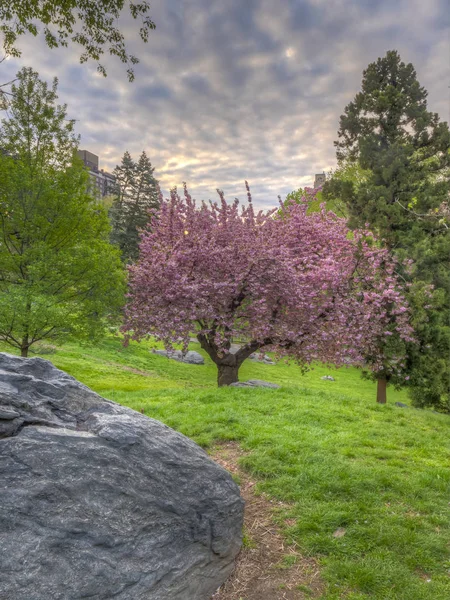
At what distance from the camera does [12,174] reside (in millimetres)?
10344

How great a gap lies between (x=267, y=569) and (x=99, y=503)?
2.36m

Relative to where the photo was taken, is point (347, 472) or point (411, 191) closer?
point (347, 472)

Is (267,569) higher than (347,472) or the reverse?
the reverse

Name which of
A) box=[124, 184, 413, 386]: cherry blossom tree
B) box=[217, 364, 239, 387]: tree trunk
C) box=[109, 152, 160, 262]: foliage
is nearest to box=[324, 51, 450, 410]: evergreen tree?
box=[124, 184, 413, 386]: cherry blossom tree

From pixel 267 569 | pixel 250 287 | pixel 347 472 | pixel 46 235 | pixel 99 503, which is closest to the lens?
pixel 99 503

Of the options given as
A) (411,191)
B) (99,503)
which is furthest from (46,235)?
(411,191)

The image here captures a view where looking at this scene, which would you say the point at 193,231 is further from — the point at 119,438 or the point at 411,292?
the point at 411,292

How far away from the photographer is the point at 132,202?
39.4m

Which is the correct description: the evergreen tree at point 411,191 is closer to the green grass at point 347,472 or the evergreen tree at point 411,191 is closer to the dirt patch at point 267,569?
the green grass at point 347,472

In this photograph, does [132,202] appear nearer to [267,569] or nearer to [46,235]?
[46,235]

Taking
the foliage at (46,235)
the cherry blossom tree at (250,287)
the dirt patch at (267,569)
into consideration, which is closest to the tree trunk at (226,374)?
the cherry blossom tree at (250,287)

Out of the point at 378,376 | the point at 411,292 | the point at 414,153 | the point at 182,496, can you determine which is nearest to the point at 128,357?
the point at 378,376

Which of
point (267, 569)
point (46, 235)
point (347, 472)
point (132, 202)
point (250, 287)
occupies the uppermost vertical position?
point (132, 202)

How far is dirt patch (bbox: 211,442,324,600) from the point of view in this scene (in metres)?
3.93
